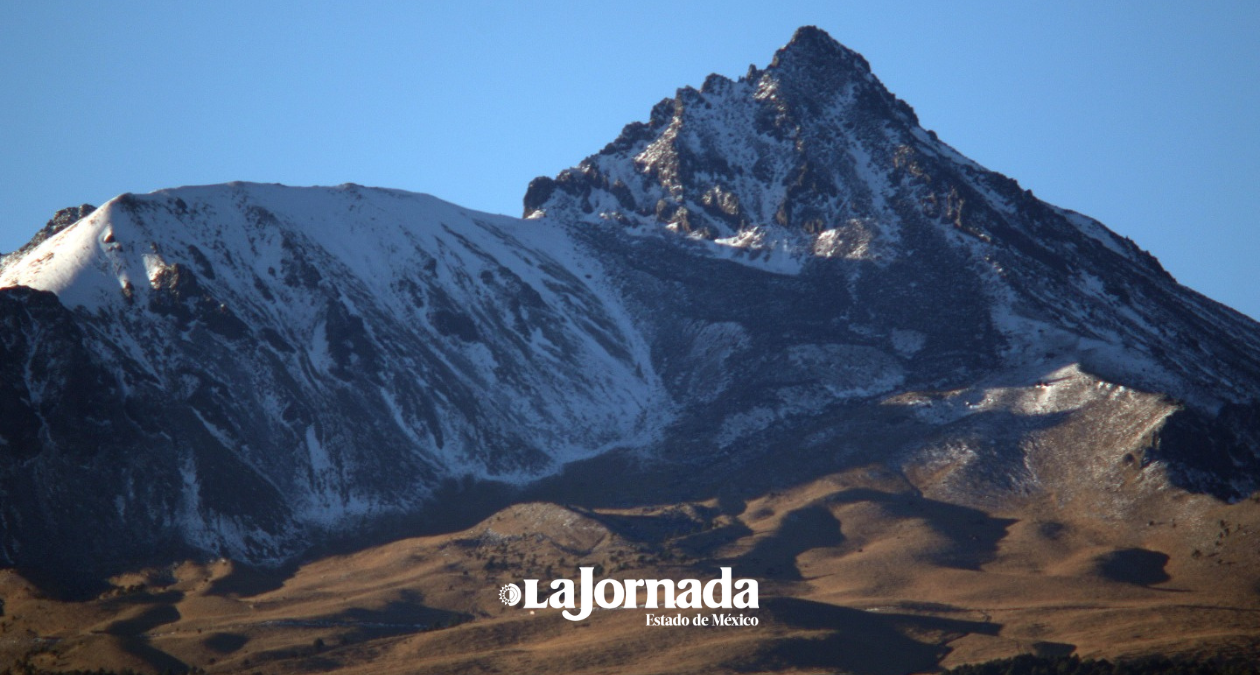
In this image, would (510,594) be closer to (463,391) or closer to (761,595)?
(761,595)

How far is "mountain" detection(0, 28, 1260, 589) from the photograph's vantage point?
142500 millimetres

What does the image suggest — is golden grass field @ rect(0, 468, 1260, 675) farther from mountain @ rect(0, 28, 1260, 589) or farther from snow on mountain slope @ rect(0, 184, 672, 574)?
snow on mountain slope @ rect(0, 184, 672, 574)

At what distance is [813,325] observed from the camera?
193375 mm

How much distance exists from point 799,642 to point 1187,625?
28383 mm

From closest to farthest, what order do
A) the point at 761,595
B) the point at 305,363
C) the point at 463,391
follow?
the point at 761,595, the point at 305,363, the point at 463,391

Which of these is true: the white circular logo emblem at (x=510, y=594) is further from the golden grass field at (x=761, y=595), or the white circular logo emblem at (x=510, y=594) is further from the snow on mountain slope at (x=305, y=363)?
the snow on mountain slope at (x=305, y=363)

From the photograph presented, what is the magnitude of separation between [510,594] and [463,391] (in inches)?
2085

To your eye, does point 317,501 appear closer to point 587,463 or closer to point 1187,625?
point 587,463

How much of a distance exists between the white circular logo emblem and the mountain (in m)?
26.4

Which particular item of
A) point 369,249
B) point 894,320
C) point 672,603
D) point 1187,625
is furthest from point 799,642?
point 369,249

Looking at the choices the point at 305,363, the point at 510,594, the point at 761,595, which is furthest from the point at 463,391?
the point at 761,595

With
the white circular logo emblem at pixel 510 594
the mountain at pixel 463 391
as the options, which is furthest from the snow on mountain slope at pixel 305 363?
the white circular logo emblem at pixel 510 594

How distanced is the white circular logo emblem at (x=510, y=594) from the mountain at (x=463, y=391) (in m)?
26.4

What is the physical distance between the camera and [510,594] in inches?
4998
